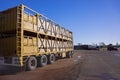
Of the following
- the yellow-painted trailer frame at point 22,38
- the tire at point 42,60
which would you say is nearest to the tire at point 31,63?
the yellow-painted trailer frame at point 22,38

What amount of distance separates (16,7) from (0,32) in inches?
98.3

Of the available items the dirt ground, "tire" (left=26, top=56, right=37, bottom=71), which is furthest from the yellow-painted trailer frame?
the dirt ground

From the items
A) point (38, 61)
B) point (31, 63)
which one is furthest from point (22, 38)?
point (38, 61)

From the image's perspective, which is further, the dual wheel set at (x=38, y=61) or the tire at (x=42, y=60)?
the tire at (x=42, y=60)

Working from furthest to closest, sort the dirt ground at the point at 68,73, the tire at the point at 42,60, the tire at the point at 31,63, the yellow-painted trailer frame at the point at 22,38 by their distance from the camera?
the tire at the point at 42,60
the tire at the point at 31,63
the yellow-painted trailer frame at the point at 22,38
the dirt ground at the point at 68,73

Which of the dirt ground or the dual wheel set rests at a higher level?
the dual wheel set

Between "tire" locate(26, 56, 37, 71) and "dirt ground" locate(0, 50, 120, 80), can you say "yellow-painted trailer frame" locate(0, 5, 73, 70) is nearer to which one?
"tire" locate(26, 56, 37, 71)

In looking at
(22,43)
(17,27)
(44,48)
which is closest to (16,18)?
Answer: (17,27)

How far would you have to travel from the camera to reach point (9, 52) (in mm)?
11375

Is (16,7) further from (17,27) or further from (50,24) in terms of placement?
(50,24)

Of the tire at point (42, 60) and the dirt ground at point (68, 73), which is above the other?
the tire at point (42, 60)

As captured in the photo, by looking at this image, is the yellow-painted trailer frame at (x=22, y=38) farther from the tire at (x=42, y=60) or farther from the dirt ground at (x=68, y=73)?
the dirt ground at (x=68, y=73)

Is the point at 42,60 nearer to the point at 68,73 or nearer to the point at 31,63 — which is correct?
the point at 31,63

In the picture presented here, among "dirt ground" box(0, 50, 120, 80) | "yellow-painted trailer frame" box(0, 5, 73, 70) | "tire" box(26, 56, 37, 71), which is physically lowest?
"dirt ground" box(0, 50, 120, 80)
